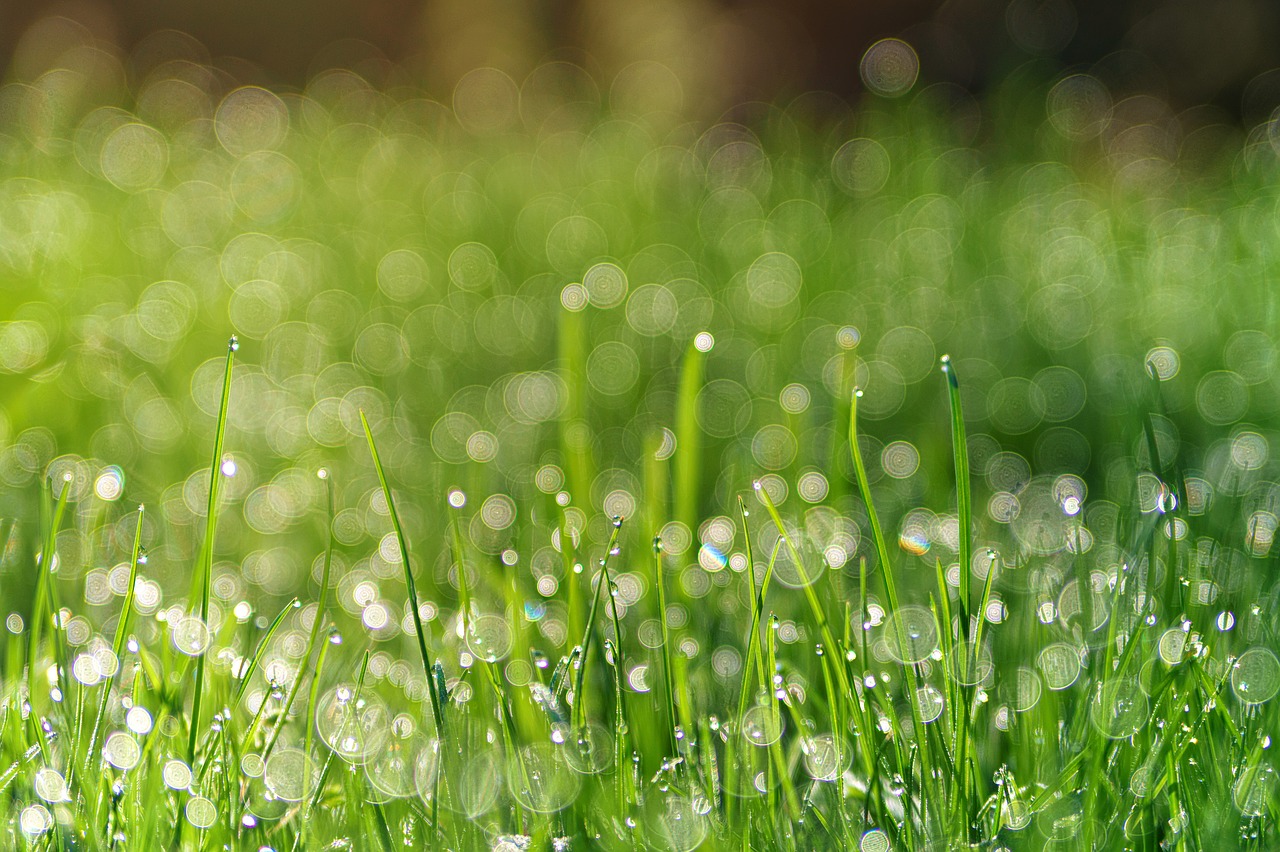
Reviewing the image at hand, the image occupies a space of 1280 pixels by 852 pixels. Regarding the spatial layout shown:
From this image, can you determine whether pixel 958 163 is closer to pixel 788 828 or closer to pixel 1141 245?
pixel 1141 245

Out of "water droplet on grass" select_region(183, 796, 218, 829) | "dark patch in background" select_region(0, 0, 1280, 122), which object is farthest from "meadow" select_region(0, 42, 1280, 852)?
"dark patch in background" select_region(0, 0, 1280, 122)

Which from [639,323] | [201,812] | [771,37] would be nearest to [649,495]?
[201,812]

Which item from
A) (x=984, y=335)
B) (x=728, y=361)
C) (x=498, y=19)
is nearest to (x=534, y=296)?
(x=728, y=361)

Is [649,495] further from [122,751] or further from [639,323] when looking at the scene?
[639,323]

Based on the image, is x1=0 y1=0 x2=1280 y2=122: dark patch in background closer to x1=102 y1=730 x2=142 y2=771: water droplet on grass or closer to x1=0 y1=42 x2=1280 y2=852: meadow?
x1=0 y1=42 x2=1280 y2=852: meadow

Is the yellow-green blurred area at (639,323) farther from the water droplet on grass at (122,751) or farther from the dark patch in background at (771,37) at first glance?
the dark patch in background at (771,37)

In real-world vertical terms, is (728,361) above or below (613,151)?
below
